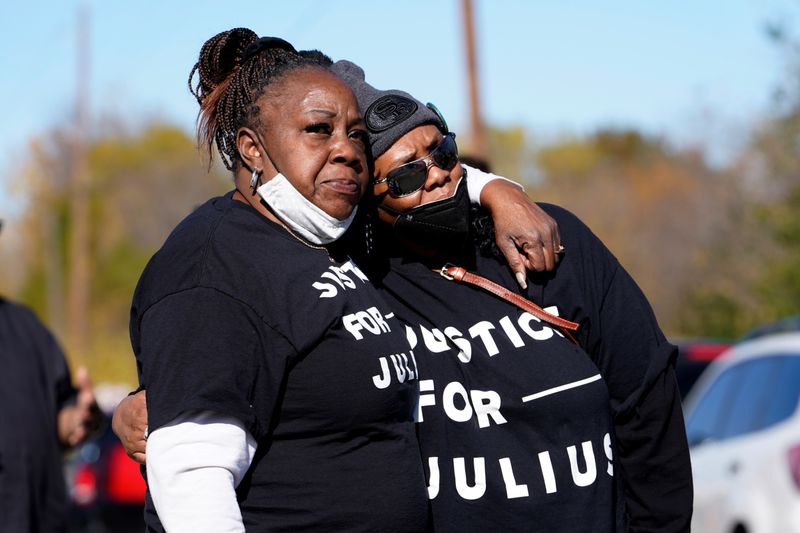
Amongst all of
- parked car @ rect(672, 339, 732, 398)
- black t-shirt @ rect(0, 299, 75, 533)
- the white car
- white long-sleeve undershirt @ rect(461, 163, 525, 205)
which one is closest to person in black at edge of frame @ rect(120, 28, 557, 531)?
white long-sleeve undershirt @ rect(461, 163, 525, 205)

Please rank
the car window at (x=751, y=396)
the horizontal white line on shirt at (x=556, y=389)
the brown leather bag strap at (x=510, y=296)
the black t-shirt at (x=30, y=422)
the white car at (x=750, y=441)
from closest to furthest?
the horizontal white line on shirt at (x=556, y=389) < the brown leather bag strap at (x=510, y=296) < the black t-shirt at (x=30, y=422) < the white car at (x=750, y=441) < the car window at (x=751, y=396)

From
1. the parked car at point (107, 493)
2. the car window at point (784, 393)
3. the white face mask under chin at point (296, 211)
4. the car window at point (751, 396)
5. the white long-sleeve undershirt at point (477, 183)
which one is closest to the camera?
the white face mask under chin at point (296, 211)

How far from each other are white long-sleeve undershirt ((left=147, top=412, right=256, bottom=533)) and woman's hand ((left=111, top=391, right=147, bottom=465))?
0.30 metres

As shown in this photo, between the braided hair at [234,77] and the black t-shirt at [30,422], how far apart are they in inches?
93.1

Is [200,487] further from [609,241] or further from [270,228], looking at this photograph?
[609,241]

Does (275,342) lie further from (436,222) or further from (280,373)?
(436,222)

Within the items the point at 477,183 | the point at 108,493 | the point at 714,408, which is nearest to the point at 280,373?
the point at 477,183

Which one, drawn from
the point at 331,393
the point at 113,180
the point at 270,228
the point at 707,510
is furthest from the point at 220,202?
the point at 113,180

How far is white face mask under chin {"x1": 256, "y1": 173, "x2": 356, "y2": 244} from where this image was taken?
2.69m

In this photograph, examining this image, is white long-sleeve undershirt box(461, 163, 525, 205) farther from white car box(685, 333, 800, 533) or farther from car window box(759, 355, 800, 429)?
car window box(759, 355, 800, 429)

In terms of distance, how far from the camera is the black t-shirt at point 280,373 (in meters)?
2.42

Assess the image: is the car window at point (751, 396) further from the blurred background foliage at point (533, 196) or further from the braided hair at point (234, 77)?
the blurred background foliage at point (533, 196)

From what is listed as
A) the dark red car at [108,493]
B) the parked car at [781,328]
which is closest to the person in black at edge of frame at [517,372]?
the parked car at [781,328]

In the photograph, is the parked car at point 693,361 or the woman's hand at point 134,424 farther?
the parked car at point 693,361
